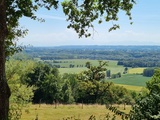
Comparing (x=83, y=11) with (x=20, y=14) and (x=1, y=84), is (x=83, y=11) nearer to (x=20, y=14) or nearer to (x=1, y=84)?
(x=20, y=14)

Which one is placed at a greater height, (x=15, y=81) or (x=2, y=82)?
(x=2, y=82)

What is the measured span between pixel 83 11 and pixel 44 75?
77.6m

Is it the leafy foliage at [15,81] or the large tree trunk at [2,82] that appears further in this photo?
the leafy foliage at [15,81]

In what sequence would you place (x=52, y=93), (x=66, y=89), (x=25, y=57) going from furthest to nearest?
(x=66, y=89) < (x=52, y=93) < (x=25, y=57)

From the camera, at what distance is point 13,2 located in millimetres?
11328

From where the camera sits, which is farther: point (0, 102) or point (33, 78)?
point (33, 78)

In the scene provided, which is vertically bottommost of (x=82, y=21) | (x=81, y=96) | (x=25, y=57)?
(x=81, y=96)

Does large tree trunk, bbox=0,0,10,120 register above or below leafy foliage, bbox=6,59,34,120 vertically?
above

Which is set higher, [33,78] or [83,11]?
[83,11]

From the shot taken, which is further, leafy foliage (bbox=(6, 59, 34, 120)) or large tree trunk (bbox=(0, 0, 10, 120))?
leafy foliage (bbox=(6, 59, 34, 120))

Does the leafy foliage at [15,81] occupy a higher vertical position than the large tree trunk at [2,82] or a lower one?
lower

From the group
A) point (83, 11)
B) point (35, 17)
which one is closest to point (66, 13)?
point (83, 11)

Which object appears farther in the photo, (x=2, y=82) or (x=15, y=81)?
(x=15, y=81)

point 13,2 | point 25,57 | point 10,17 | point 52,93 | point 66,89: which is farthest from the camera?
point 66,89
